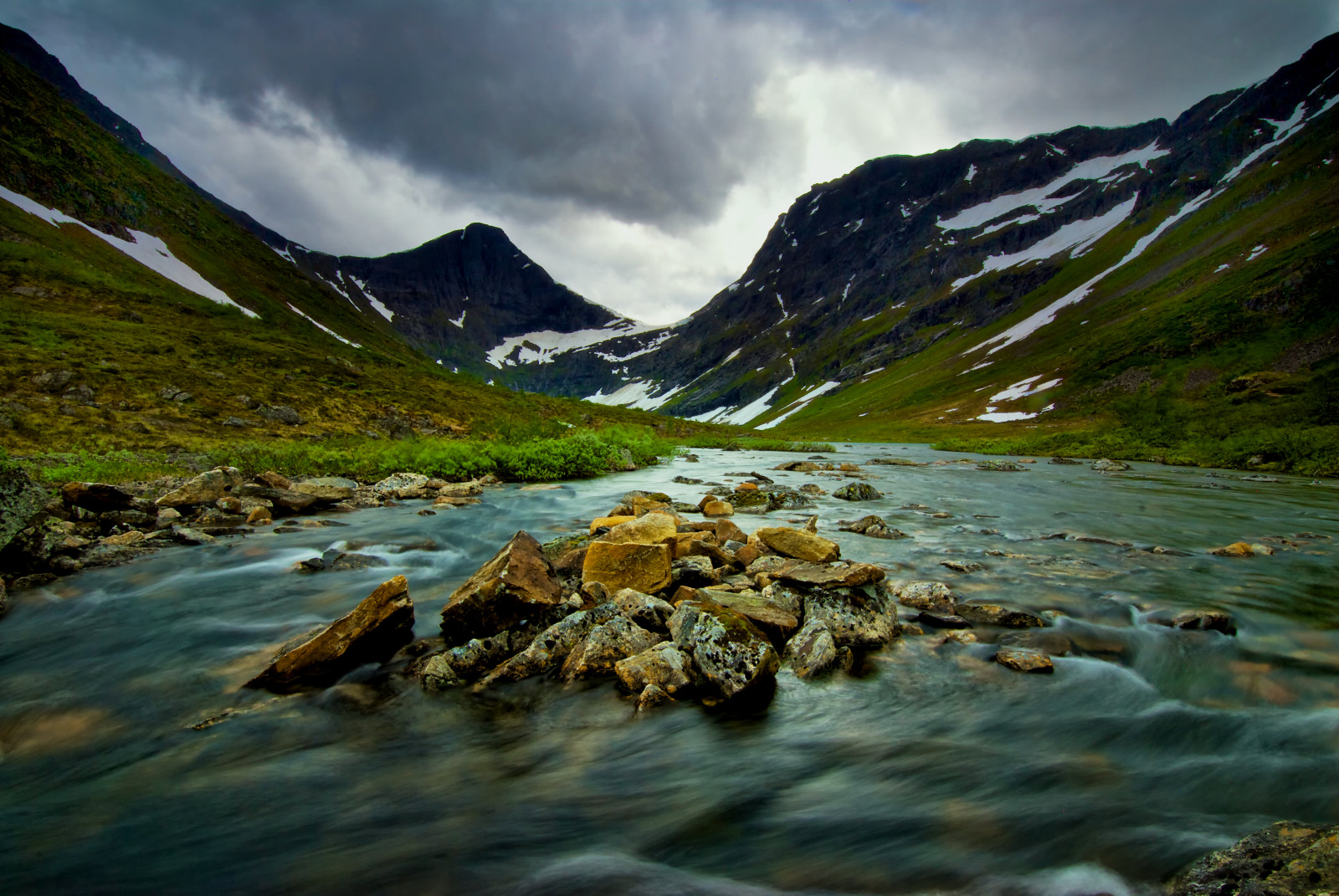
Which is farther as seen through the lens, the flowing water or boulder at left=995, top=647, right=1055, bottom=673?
boulder at left=995, top=647, right=1055, bottom=673

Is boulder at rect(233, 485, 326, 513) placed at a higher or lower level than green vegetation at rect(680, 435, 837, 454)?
lower

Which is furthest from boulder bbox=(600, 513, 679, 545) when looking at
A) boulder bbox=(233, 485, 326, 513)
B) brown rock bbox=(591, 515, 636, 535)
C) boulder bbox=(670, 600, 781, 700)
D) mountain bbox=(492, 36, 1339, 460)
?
mountain bbox=(492, 36, 1339, 460)

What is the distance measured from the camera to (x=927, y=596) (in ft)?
28.4

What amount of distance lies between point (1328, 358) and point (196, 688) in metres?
73.0

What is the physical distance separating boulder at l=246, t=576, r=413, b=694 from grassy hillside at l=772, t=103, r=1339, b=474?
39.1 metres

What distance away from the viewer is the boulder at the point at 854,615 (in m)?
7.28

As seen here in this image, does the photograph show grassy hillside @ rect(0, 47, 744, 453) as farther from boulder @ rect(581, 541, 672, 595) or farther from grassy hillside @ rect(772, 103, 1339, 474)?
grassy hillside @ rect(772, 103, 1339, 474)

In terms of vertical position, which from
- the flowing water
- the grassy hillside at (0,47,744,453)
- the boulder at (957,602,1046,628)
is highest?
the grassy hillside at (0,47,744,453)

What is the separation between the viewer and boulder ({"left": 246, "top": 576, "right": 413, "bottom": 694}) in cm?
666

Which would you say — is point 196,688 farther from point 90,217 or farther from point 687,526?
point 90,217

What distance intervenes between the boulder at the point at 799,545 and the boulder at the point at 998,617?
215cm

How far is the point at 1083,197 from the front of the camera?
7313 inches

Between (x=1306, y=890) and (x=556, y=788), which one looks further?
(x=556, y=788)

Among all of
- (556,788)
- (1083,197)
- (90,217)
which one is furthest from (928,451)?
(1083,197)
